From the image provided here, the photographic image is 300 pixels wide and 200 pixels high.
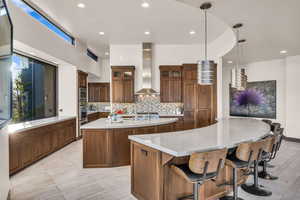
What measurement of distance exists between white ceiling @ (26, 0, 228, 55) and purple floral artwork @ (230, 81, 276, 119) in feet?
10.0

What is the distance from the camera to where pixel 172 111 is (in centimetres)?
713

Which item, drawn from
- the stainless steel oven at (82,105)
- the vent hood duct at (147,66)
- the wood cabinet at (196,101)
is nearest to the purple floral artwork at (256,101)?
the wood cabinet at (196,101)

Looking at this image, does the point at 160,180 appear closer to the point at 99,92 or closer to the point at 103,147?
the point at 103,147

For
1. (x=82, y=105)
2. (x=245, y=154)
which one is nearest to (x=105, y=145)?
(x=245, y=154)

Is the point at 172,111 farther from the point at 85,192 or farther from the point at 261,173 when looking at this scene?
the point at 85,192

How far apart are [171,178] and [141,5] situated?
3.70 m

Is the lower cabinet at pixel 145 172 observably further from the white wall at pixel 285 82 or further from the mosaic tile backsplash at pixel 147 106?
the white wall at pixel 285 82

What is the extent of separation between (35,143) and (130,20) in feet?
13.0

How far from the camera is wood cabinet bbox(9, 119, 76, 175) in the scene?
3.67m

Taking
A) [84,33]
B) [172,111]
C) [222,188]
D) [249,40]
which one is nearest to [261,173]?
[222,188]

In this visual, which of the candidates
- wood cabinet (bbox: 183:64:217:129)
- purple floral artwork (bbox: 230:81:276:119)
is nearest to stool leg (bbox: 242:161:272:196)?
wood cabinet (bbox: 183:64:217:129)

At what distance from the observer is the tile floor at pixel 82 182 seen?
9.45 feet

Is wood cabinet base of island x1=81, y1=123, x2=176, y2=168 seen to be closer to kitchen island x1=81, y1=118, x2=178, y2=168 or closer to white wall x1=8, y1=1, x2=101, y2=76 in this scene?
kitchen island x1=81, y1=118, x2=178, y2=168

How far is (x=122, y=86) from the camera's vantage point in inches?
271
